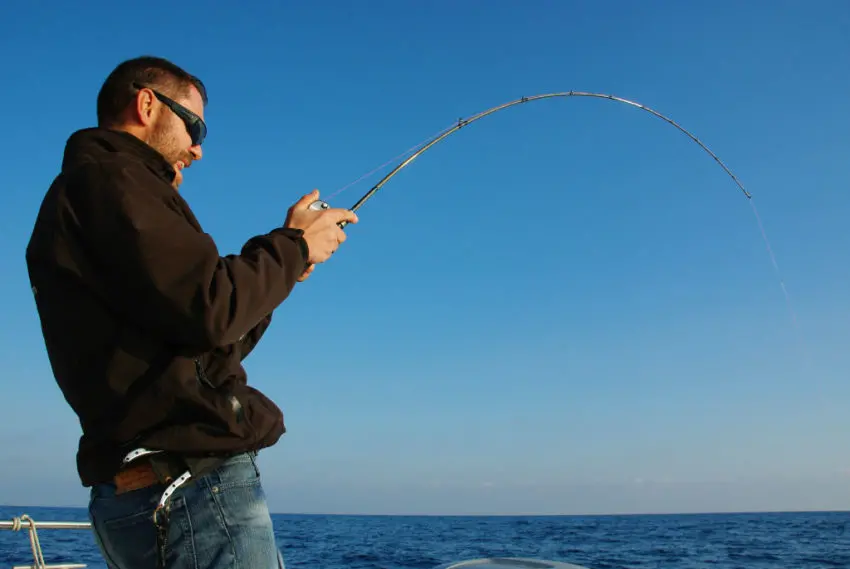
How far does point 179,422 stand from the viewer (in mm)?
1750

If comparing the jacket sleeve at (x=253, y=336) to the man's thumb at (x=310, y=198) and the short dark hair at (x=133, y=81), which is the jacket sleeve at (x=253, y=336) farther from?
the short dark hair at (x=133, y=81)

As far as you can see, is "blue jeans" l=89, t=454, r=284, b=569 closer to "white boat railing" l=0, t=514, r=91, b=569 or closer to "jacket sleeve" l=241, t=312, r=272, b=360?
"jacket sleeve" l=241, t=312, r=272, b=360

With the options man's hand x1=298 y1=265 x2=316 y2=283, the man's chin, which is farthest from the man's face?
man's hand x1=298 y1=265 x2=316 y2=283

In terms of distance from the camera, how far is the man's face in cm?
211

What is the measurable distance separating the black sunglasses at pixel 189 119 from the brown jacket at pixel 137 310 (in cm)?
28

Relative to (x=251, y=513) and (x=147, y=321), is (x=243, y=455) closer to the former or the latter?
(x=251, y=513)

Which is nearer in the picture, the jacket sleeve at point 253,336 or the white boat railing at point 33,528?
the jacket sleeve at point 253,336

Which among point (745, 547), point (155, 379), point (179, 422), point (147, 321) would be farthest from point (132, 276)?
point (745, 547)

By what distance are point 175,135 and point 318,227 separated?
503 mm

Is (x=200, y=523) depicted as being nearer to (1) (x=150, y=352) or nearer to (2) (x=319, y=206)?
(1) (x=150, y=352)

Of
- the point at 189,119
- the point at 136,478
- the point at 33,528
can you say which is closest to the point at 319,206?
the point at 189,119

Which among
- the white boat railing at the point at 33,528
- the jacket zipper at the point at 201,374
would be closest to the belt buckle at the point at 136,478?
the jacket zipper at the point at 201,374

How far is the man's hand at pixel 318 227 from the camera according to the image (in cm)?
218

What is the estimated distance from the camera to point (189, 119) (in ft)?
7.07
